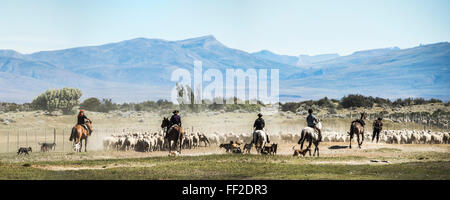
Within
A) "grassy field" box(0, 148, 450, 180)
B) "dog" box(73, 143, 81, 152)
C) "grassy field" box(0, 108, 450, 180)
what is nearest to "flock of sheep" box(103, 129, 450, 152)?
"grassy field" box(0, 108, 450, 180)

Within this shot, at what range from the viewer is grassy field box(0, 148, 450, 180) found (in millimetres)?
21188

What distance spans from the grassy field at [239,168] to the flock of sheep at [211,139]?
768 centimetres

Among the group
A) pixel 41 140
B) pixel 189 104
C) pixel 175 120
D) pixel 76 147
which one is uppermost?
pixel 189 104

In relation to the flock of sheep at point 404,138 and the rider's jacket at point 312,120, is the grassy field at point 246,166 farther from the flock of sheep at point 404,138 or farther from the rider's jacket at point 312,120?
the flock of sheep at point 404,138

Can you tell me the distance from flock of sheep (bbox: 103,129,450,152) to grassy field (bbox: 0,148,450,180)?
7677 millimetres

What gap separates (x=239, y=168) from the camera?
76.4 ft

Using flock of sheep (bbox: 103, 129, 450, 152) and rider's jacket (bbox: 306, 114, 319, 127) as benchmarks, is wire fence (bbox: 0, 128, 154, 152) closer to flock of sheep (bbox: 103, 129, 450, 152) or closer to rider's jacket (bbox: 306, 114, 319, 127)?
flock of sheep (bbox: 103, 129, 450, 152)

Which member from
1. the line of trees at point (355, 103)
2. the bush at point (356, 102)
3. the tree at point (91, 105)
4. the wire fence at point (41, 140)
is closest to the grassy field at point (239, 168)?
the wire fence at point (41, 140)

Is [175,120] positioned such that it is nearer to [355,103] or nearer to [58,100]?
[355,103]

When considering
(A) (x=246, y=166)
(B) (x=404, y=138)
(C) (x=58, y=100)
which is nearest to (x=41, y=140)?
(B) (x=404, y=138)

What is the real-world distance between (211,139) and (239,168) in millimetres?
17164
